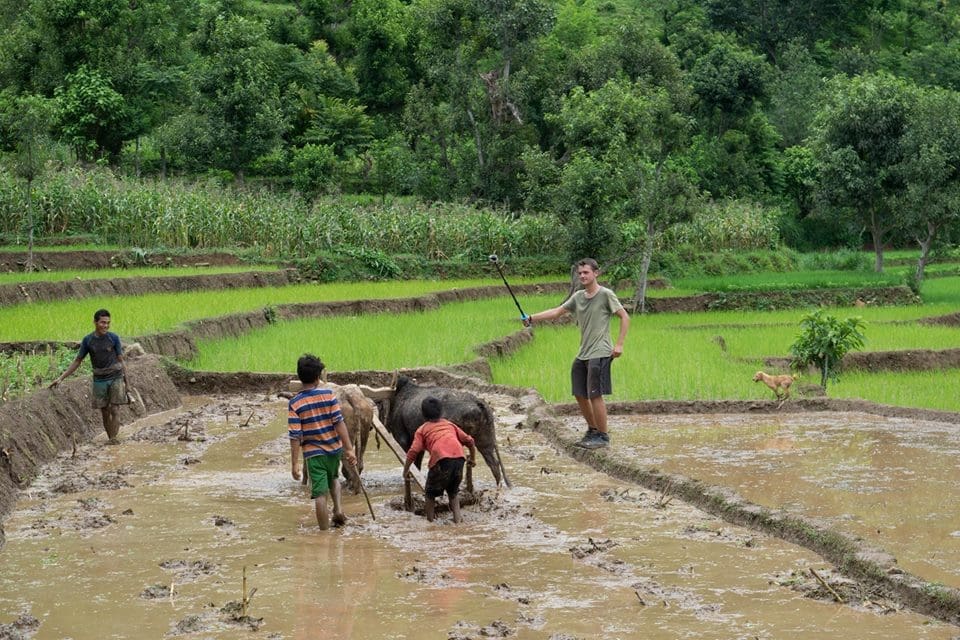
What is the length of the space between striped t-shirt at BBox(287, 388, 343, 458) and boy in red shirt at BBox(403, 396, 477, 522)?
62 cm

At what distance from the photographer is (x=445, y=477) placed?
29.5 ft

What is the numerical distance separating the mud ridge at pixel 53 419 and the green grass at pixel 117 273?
762cm

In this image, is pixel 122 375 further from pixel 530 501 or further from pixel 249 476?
pixel 530 501

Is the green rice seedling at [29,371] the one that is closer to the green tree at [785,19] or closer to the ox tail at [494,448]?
the ox tail at [494,448]

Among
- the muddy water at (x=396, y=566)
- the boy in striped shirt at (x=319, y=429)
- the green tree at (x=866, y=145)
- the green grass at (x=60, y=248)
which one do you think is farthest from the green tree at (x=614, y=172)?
the boy in striped shirt at (x=319, y=429)

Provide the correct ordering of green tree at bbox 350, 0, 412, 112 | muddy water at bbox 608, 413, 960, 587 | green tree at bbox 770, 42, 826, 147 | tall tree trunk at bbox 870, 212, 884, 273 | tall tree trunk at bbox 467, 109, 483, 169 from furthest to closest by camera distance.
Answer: green tree at bbox 770, 42, 826, 147
green tree at bbox 350, 0, 412, 112
tall tree trunk at bbox 467, 109, 483, 169
tall tree trunk at bbox 870, 212, 884, 273
muddy water at bbox 608, 413, 960, 587

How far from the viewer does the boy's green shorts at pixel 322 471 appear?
28.5 ft

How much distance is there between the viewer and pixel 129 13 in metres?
41.8

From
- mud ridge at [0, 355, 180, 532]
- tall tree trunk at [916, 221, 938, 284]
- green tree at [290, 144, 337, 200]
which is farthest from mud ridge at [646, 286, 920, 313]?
mud ridge at [0, 355, 180, 532]

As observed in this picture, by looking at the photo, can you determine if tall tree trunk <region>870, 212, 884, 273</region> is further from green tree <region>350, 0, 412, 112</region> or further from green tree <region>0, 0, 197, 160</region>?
green tree <region>0, 0, 197, 160</region>

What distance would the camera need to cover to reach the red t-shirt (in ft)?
29.3

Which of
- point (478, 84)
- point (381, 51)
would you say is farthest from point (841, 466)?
point (381, 51)

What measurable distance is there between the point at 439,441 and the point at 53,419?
15.8ft

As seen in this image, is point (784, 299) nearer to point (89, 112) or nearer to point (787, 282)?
point (787, 282)
